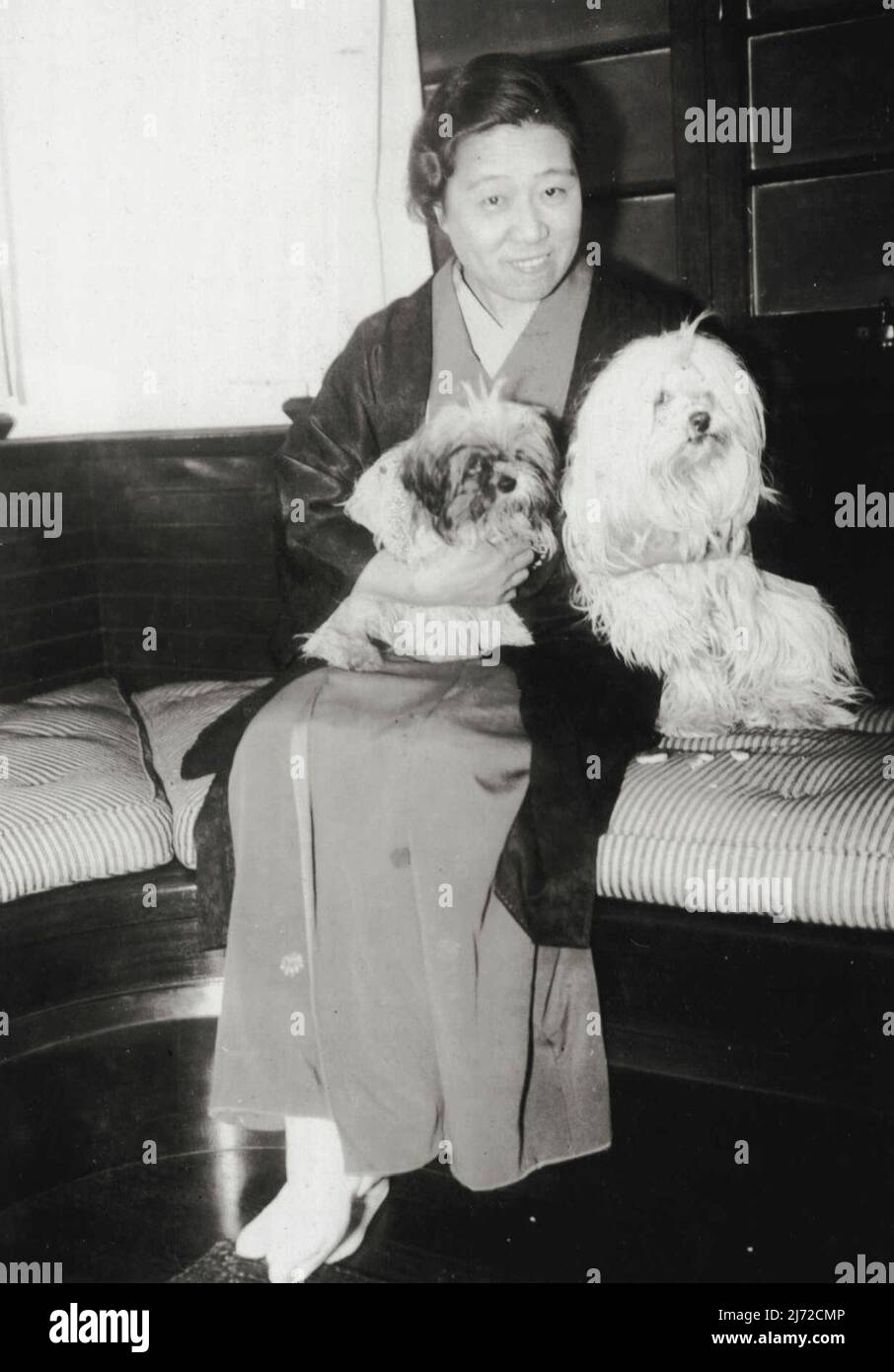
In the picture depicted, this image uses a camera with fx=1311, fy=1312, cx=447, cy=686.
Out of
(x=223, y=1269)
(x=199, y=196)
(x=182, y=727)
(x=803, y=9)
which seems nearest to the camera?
(x=223, y=1269)

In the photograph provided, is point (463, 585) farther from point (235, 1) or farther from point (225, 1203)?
point (235, 1)

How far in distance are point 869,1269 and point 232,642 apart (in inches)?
81.0

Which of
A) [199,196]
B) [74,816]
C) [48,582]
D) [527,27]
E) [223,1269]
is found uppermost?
[527,27]

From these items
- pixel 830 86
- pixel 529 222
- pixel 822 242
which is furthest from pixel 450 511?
pixel 830 86

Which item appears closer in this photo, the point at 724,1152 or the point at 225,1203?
the point at 724,1152

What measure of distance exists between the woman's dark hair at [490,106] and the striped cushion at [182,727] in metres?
1.10

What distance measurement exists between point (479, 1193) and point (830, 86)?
2637 mm

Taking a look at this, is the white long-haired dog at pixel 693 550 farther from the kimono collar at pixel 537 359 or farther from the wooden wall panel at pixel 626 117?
the wooden wall panel at pixel 626 117

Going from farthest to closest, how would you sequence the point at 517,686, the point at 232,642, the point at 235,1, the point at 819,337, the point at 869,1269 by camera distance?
the point at 235,1 < the point at 232,642 < the point at 819,337 < the point at 517,686 < the point at 869,1269

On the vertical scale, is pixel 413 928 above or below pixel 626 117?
below

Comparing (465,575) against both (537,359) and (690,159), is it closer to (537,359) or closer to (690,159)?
(537,359)

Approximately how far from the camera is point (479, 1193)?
6.97ft
